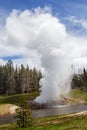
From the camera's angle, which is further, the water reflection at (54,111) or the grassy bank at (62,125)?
the water reflection at (54,111)

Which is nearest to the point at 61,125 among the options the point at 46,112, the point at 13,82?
the point at 46,112

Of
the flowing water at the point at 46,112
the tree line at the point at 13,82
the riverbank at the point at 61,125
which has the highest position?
the tree line at the point at 13,82

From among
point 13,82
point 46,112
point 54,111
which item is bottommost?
point 46,112

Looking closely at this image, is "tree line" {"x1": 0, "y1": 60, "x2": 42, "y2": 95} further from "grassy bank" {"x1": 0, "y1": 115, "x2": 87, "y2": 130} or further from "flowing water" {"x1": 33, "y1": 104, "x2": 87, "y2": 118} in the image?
"grassy bank" {"x1": 0, "y1": 115, "x2": 87, "y2": 130}

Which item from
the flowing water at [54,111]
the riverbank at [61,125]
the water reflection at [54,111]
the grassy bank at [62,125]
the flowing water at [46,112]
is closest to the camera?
the grassy bank at [62,125]

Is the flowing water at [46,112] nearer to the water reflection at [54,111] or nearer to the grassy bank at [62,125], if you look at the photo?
the water reflection at [54,111]

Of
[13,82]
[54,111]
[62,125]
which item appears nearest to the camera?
[62,125]

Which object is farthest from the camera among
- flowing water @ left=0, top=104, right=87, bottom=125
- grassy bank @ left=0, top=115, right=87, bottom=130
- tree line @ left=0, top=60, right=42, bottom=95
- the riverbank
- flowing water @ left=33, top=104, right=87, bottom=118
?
tree line @ left=0, top=60, right=42, bottom=95

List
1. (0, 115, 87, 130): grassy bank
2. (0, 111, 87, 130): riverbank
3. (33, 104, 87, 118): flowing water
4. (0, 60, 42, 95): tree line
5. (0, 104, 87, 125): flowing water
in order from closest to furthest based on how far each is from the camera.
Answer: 1. (0, 115, 87, 130): grassy bank
2. (0, 111, 87, 130): riverbank
3. (0, 104, 87, 125): flowing water
4. (33, 104, 87, 118): flowing water
5. (0, 60, 42, 95): tree line

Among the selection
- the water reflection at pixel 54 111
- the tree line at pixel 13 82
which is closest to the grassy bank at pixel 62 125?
the water reflection at pixel 54 111

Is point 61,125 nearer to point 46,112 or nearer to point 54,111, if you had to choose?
point 46,112

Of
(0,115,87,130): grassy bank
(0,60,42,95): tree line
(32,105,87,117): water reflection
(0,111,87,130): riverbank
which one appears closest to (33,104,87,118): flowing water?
(32,105,87,117): water reflection

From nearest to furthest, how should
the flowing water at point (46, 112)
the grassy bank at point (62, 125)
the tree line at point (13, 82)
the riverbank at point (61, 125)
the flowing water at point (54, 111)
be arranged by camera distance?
the grassy bank at point (62, 125) → the riverbank at point (61, 125) → the flowing water at point (46, 112) → the flowing water at point (54, 111) → the tree line at point (13, 82)

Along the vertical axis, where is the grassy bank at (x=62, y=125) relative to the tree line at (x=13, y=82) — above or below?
below
